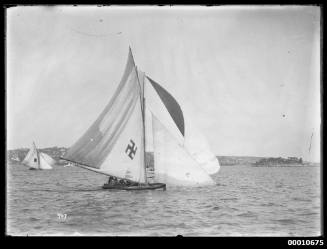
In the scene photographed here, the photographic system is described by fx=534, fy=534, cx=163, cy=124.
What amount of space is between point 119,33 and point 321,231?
8.36 meters

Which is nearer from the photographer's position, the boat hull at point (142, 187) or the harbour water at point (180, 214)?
the harbour water at point (180, 214)

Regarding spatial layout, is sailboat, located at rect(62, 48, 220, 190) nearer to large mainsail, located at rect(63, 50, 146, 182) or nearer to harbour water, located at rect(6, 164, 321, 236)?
large mainsail, located at rect(63, 50, 146, 182)

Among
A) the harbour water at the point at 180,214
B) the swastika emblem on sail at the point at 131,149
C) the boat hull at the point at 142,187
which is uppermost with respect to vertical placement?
the swastika emblem on sail at the point at 131,149

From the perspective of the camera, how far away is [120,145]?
2000cm

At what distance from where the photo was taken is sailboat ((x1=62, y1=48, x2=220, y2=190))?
59.5 feet

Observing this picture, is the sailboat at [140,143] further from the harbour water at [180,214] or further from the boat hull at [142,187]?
the harbour water at [180,214]

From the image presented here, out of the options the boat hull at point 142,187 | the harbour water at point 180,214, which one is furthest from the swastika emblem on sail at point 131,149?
the harbour water at point 180,214

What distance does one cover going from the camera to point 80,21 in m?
16.0

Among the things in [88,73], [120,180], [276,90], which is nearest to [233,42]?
[276,90]

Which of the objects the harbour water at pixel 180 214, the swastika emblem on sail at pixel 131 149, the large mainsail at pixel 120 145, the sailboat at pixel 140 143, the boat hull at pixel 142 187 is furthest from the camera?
the swastika emblem on sail at pixel 131 149

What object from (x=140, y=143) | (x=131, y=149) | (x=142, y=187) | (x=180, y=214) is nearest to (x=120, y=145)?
(x=131, y=149)

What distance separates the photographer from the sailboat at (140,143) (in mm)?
18141

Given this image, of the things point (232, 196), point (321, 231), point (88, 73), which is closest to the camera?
point (321, 231)

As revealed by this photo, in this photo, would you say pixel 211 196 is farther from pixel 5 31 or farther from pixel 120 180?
pixel 5 31
